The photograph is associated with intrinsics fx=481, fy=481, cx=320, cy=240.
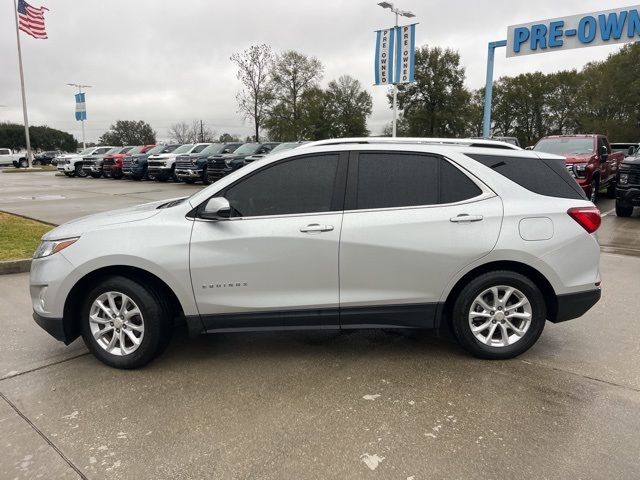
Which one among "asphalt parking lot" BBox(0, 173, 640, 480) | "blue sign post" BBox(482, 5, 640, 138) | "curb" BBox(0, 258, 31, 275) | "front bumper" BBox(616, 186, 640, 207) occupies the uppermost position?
"blue sign post" BBox(482, 5, 640, 138)

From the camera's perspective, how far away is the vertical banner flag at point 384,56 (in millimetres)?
21438

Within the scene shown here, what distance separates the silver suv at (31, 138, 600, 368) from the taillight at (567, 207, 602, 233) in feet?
0.05

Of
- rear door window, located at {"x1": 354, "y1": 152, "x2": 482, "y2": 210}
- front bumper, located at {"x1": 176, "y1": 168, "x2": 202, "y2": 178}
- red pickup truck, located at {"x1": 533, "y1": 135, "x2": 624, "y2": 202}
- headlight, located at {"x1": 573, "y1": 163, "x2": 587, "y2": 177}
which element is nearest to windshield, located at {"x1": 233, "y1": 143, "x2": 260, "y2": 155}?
front bumper, located at {"x1": 176, "y1": 168, "x2": 202, "y2": 178}

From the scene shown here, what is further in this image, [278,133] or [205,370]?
[278,133]

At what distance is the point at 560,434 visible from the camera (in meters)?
2.86

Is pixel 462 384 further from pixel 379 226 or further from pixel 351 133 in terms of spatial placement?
pixel 351 133

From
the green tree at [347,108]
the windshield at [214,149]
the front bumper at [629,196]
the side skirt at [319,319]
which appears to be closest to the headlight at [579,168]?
the front bumper at [629,196]

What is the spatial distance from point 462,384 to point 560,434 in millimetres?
738

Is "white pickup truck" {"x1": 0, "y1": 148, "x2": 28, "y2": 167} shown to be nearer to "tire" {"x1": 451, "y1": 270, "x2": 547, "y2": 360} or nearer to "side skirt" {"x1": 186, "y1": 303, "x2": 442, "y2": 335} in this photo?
"side skirt" {"x1": 186, "y1": 303, "x2": 442, "y2": 335}

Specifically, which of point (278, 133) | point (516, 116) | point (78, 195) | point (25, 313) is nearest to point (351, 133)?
point (278, 133)

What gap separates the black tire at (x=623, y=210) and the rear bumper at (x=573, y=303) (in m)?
9.18

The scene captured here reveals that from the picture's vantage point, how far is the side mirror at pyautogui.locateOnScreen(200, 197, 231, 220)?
136 inches

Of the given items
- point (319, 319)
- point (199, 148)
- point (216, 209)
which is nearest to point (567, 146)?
point (319, 319)

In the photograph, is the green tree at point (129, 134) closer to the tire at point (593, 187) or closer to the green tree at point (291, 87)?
the green tree at point (291, 87)
